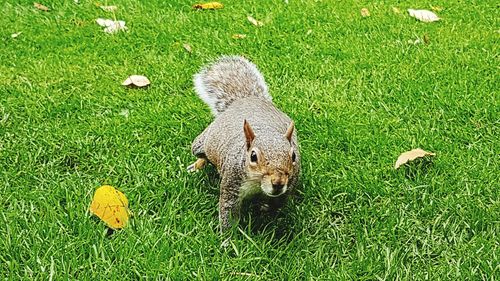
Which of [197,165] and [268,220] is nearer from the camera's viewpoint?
[268,220]

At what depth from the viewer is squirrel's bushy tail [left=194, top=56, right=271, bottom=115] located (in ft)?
9.39

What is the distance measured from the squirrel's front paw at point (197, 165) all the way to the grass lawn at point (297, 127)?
0.10 feet

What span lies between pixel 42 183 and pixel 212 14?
2122 mm

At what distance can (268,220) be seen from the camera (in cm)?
236

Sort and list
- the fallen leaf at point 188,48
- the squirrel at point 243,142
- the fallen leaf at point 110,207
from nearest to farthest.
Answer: the squirrel at point 243,142 → the fallen leaf at point 110,207 → the fallen leaf at point 188,48

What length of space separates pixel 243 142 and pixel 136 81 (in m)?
1.30

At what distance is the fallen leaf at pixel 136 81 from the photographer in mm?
3350

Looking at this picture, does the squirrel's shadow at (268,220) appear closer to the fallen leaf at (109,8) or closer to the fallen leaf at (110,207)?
the fallen leaf at (110,207)

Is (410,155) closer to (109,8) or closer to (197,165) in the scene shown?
(197,165)

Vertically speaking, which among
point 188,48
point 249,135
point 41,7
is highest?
point 249,135

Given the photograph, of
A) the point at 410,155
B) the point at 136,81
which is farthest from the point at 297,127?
the point at 136,81

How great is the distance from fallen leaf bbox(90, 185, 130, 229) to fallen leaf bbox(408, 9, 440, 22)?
264 centimetres

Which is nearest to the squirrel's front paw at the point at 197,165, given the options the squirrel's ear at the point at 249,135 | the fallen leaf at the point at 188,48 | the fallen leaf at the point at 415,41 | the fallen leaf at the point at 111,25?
the squirrel's ear at the point at 249,135

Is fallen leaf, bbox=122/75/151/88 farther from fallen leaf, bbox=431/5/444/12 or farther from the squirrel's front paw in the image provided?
fallen leaf, bbox=431/5/444/12
